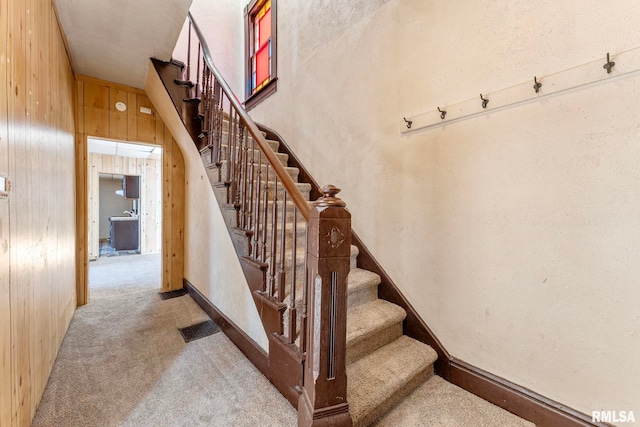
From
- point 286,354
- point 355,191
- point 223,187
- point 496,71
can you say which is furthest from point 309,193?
point 496,71

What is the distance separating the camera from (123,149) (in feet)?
19.5

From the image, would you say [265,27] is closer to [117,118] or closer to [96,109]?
[117,118]

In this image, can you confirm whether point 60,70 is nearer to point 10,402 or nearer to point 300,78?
point 300,78

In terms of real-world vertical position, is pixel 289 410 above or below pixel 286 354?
below

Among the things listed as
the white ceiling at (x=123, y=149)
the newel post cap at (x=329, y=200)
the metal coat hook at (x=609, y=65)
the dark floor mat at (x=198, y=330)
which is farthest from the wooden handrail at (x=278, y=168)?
the white ceiling at (x=123, y=149)

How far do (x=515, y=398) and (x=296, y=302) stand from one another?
1.26 meters

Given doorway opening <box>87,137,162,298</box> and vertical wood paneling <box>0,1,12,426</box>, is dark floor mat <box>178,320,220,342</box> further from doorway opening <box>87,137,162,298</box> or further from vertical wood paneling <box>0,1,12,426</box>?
doorway opening <box>87,137,162,298</box>

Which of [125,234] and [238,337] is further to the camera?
[125,234]

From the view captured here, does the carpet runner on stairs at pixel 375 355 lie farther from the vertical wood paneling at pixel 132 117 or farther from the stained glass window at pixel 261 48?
the stained glass window at pixel 261 48

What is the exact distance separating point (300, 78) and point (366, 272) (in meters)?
2.18

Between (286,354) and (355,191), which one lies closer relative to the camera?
(286,354)

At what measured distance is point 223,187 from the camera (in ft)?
7.39

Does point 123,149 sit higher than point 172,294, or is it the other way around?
point 123,149

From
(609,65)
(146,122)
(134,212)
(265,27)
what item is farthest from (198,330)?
(134,212)
